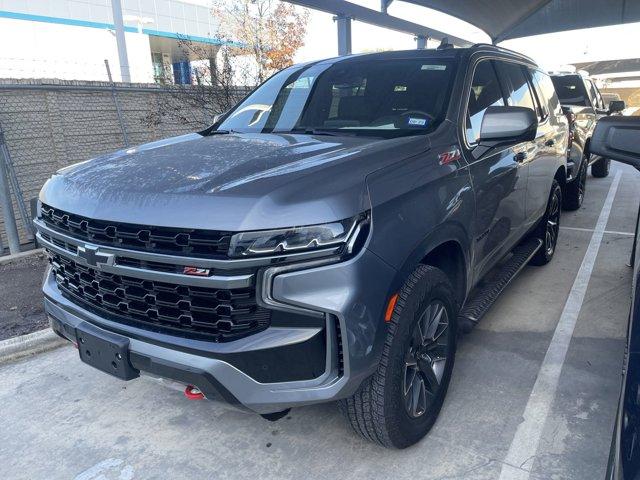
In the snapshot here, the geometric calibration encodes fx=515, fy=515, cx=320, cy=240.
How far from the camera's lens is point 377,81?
3.38 m

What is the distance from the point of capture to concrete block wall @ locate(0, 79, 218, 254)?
5.99 m

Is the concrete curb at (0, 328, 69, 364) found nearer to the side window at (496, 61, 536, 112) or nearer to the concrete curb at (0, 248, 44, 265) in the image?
the concrete curb at (0, 248, 44, 265)

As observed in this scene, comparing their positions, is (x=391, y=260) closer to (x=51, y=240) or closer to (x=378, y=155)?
(x=378, y=155)

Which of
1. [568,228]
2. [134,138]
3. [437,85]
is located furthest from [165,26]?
[437,85]

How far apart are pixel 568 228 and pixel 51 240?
245 inches

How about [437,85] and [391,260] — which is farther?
[437,85]

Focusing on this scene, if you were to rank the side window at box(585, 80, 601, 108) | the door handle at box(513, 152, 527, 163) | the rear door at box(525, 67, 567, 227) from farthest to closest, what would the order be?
the side window at box(585, 80, 601, 108) → the rear door at box(525, 67, 567, 227) → the door handle at box(513, 152, 527, 163)

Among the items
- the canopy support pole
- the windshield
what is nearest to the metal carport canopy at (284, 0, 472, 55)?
the canopy support pole

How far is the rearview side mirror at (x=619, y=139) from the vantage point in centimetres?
220

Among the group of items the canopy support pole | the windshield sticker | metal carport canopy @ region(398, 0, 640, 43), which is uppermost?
metal carport canopy @ region(398, 0, 640, 43)

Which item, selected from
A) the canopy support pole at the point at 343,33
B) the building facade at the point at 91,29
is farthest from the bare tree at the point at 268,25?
the building facade at the point at 91,29

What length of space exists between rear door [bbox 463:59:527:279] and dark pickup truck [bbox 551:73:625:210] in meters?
3.01

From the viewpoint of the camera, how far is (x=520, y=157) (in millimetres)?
3756

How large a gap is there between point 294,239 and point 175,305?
1.93 feet
